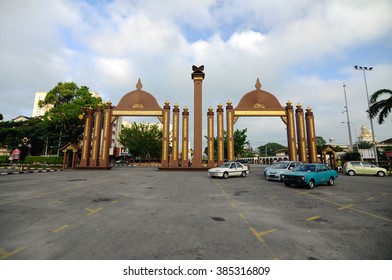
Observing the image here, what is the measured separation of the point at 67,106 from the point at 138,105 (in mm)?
16460

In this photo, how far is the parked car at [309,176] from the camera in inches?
425

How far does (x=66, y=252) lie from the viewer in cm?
344

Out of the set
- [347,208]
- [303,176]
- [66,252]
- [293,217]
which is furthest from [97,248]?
[303,176]

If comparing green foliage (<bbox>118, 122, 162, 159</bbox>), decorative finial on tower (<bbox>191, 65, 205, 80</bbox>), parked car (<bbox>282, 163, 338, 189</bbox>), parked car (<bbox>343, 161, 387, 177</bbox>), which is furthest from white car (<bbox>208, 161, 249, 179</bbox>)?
green foliage (<bbox>118, 122, 162, 159</bbox>)

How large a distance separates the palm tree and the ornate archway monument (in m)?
6.08

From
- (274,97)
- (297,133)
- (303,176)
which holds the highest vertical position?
(274,97)

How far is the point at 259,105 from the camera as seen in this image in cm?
2502

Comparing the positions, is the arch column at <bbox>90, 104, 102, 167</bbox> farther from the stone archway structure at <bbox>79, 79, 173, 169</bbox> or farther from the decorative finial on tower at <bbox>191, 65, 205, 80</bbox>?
the decorative finial on tower at <bbox>191, 65, 205, 80</bbox>

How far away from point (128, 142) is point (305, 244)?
46228 mm

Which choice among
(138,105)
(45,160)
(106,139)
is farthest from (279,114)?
(45,160)

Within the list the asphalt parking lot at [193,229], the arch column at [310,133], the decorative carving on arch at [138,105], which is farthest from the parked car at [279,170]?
the decorative carving on arch at [138,105]

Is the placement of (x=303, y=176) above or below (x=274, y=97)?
below

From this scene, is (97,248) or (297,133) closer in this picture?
(97,248)
